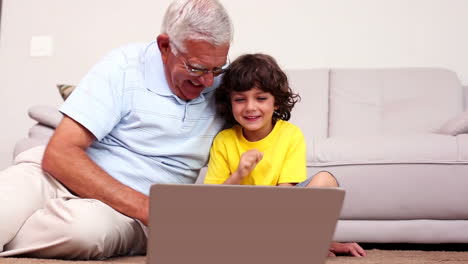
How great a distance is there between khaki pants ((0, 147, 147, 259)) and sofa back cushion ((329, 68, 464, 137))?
5.76 feet

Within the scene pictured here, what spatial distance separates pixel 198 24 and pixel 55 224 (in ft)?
1.92

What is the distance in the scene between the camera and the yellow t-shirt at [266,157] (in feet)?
5.94

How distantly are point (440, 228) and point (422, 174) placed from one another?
0.19 meters

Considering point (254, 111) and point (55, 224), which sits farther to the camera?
point (254, 111)

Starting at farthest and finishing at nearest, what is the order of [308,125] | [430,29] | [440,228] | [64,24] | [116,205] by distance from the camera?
1. [64,24]
2. [430,29]
3. [308,125]
4. [440,228]
5. [116,205]

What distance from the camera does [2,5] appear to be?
12.3 feet

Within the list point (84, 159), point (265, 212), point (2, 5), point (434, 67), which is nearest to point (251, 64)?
point (84, 159)

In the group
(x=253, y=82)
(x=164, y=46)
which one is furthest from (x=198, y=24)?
(x=253, y=82)

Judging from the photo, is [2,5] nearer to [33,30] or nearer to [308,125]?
[33,30]

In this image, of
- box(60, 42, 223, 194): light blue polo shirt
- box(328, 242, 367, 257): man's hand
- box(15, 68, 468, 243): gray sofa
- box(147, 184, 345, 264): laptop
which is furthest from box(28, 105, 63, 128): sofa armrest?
box(147, 184, 345, 264): laptop

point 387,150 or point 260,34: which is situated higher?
point 260,34

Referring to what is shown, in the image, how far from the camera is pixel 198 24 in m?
1.65

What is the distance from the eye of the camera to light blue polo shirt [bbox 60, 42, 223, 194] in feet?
5.53

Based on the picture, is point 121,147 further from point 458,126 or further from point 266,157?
point 458,126
